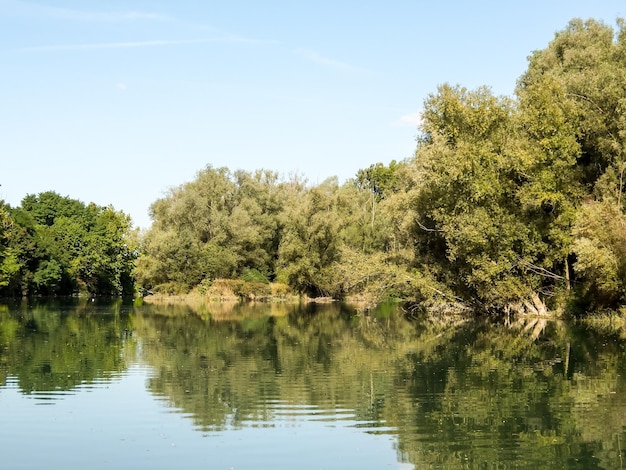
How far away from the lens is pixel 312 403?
16984 millimetres

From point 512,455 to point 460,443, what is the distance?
1.04 m

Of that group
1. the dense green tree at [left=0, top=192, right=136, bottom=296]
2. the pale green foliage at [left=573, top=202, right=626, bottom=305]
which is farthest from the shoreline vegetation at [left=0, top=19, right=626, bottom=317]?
the dense green tree at [left=0, top=192, right=136, bottom=296]

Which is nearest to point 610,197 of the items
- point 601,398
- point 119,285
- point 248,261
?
point 601,398

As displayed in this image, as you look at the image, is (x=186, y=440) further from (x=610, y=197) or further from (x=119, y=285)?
(x=119, y=285)

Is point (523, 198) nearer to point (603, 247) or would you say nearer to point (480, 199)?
point (480, 199)

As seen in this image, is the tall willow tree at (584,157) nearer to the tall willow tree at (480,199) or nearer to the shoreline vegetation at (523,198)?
the shoreline vegetation at (523,198)

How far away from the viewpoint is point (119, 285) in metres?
99.8

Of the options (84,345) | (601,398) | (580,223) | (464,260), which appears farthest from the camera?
(464,260)

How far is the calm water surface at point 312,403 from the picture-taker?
12328 mm

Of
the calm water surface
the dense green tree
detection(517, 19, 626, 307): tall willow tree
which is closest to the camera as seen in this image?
the calm water surface

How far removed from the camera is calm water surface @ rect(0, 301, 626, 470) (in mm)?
12328

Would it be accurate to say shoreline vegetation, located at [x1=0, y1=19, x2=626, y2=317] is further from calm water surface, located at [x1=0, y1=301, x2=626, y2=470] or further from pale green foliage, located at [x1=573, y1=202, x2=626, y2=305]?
calm water surface, located at [x1=0, y1=301, x2=626, y2=470]

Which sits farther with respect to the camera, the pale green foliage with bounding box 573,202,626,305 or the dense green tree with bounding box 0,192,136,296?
the dense green tree with bounding box 0,192,136,296

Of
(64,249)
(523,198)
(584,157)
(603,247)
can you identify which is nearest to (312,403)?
(603,247)
